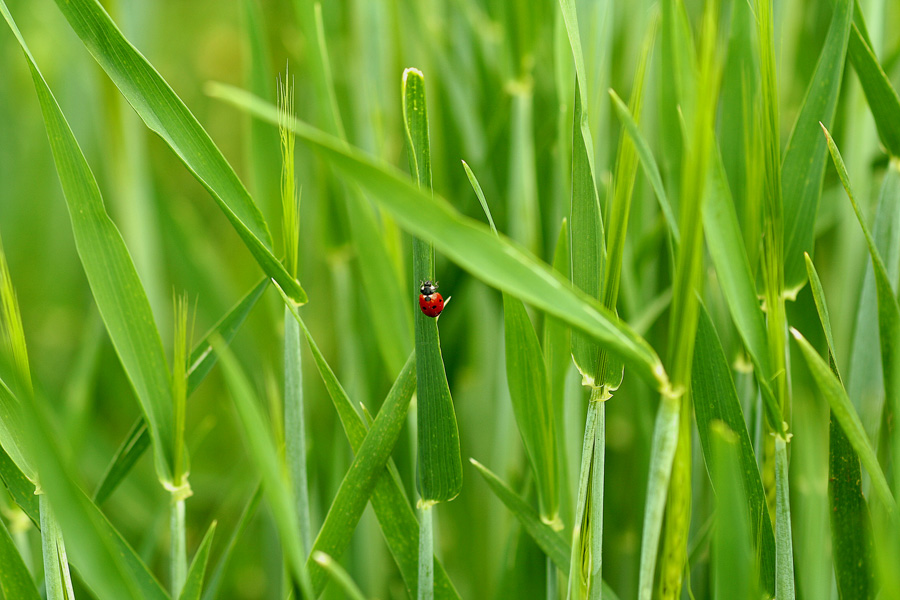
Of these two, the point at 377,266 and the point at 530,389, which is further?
the point at 377,266

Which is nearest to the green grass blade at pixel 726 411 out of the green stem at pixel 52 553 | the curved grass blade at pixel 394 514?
the curved grass blade at pixel 394 514

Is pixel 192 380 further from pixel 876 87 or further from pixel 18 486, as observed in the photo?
pixel 876 87

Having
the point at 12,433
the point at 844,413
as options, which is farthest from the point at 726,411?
the point at 12,433

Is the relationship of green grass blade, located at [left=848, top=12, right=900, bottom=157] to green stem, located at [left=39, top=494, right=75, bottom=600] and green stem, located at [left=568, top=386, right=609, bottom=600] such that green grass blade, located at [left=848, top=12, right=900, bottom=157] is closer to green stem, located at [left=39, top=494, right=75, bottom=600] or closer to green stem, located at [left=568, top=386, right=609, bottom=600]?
green stem, located at [left=568, top=386, right=609, bottom=600]

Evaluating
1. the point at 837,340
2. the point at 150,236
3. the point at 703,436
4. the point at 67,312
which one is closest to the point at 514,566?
the point at 703,436

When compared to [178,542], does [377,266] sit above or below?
above

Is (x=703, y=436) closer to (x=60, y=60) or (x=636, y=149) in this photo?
(x=636, y=149)
